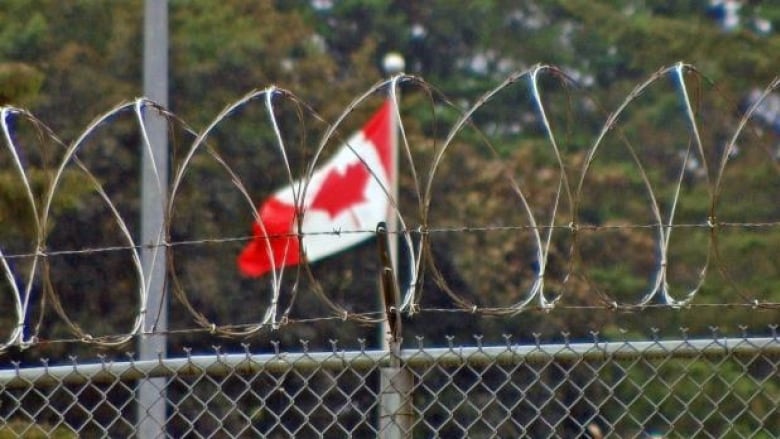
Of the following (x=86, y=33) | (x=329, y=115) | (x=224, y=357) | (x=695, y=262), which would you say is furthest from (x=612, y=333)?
(x=224, y=357)

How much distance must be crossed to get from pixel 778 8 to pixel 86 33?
11776 millimetres

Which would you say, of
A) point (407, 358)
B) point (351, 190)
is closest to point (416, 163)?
point (351, 190)

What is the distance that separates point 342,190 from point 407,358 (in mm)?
9691

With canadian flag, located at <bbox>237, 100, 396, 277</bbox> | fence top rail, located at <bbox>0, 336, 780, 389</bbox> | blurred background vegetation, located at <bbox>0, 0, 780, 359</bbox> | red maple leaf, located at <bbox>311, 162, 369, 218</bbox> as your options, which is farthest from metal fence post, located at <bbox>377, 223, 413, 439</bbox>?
blurred background vegetation, located at <bbox>0, 0, 780, 359</bbox>

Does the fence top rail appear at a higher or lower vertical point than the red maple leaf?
higher

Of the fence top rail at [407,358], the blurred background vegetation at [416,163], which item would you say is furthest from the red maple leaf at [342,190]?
the fence top rail at [407,358]

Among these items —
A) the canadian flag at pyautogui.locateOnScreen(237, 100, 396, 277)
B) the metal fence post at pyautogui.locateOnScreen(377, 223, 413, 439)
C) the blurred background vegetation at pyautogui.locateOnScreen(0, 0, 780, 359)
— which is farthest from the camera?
the blurred background vegetation at pyautogui.locateOnScreen(0, 0, 780, 359)

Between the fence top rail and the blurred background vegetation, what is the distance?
16886mm

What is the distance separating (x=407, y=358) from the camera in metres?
3.22

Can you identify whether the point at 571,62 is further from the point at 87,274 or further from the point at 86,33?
the point at 87,274

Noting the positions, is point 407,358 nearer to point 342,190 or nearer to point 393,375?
point 393,375

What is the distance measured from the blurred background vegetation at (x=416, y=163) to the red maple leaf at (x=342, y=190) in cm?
813

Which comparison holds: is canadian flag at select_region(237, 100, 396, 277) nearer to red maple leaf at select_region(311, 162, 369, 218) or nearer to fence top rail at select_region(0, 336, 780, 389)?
red maple leaf at select_region(311, 162, 369, 218)

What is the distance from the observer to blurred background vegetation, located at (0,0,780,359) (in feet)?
77.0
